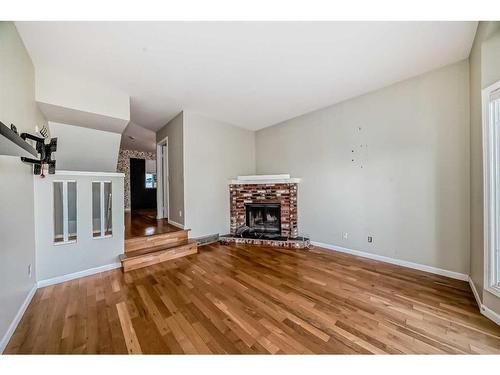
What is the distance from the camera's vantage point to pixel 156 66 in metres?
2.39

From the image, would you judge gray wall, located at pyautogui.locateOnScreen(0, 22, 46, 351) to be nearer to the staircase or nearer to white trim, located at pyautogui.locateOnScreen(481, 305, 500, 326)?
the staircase

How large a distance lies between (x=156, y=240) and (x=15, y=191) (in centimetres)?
199

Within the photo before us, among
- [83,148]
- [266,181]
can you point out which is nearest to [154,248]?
[83,148]

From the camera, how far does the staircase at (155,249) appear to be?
115 inches

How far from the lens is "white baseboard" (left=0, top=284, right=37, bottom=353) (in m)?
1.45

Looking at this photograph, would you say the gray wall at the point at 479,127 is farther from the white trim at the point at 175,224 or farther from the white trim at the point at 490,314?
the white trim at the point at 175,224

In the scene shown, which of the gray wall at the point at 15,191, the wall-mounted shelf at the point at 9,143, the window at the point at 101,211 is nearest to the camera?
the wall-mounted shelf at the point at 9,143

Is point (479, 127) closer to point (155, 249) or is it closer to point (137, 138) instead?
point (155, 249)

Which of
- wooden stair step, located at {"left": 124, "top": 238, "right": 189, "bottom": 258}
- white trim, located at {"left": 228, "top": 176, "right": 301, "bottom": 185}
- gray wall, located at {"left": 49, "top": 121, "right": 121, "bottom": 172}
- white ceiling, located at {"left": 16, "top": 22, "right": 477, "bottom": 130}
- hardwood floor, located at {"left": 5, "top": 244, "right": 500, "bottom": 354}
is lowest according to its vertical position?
hardwood floor, located at {"left": 5, "top": 244, "right": 500, "bottom": 354}

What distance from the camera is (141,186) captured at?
7.69 m

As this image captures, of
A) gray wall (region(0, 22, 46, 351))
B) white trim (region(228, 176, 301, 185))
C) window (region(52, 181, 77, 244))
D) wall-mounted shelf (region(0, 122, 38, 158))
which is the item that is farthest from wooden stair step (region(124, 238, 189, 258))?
wall-mounted shelf (region(0, 122, 38, 158))

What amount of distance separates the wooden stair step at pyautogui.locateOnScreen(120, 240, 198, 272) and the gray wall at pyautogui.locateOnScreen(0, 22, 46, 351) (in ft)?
3.08

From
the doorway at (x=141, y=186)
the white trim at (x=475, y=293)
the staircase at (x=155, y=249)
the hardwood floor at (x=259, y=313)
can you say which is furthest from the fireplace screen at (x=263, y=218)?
the doorway at (x=141, y=186)

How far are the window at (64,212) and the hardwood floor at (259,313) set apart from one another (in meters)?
0.61
